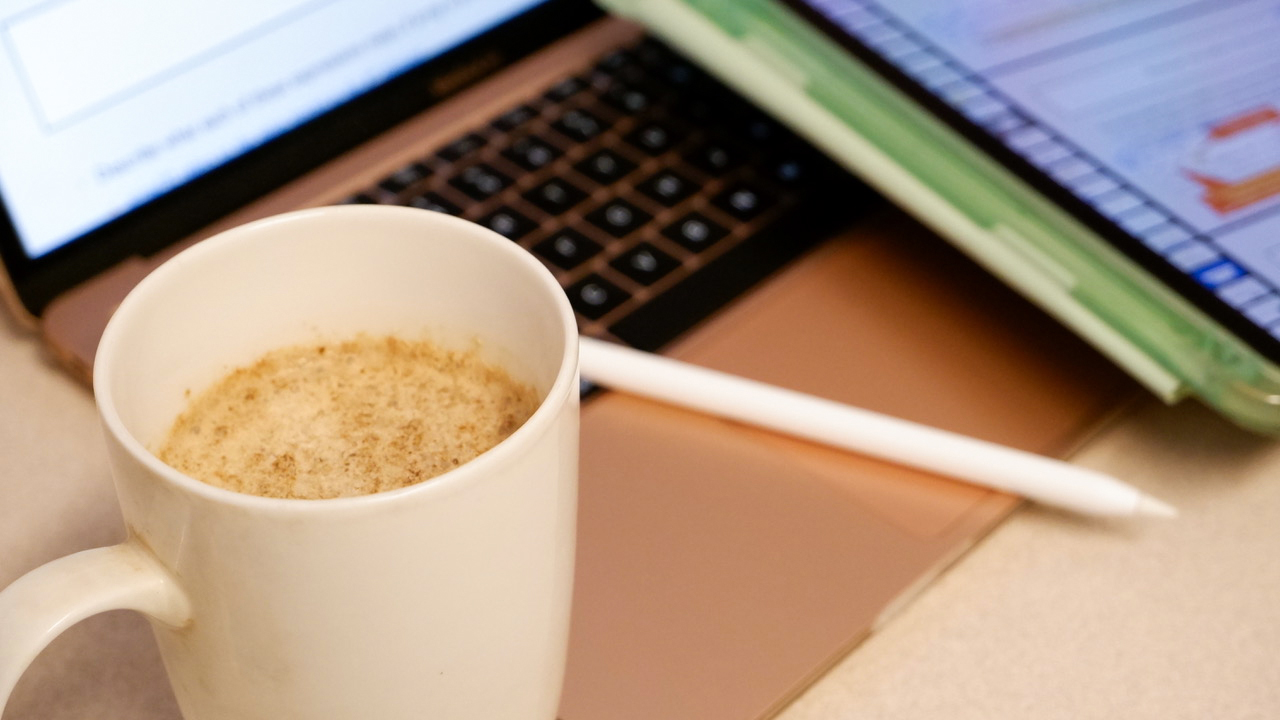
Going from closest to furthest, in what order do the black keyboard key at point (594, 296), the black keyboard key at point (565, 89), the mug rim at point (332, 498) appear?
the mug rim at point (332, 498) → the black keyboard key at point (594, 296) → the black keyboard key at point (565, 89)

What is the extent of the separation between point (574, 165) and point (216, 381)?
0.81ft

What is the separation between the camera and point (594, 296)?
1.49 ft

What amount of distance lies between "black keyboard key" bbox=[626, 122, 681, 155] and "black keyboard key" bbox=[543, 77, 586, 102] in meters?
0.04

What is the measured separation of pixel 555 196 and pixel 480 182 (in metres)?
0.03

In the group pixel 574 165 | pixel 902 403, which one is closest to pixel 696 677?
pixel 902 403

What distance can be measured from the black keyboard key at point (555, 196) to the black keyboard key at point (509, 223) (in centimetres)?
1

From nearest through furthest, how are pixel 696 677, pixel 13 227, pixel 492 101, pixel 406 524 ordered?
1. pixel 406 524
2. pixel 696 677
3. pixel 13 227
4. pixel 492 101

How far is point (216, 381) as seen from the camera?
0.98ft

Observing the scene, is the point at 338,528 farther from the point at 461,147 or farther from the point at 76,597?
the point at 461,147

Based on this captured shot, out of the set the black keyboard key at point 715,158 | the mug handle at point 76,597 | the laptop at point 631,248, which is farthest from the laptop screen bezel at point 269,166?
the mug handle at point 76,597

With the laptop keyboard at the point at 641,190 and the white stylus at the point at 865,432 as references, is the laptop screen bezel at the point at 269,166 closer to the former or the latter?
the laptop keyboard at the point at 641,190

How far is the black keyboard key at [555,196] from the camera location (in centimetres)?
49

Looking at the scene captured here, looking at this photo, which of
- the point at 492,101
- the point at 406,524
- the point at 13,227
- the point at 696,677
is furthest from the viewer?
the point at 492,101

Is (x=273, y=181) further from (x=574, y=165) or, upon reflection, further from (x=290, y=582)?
(x=290, y=582)
